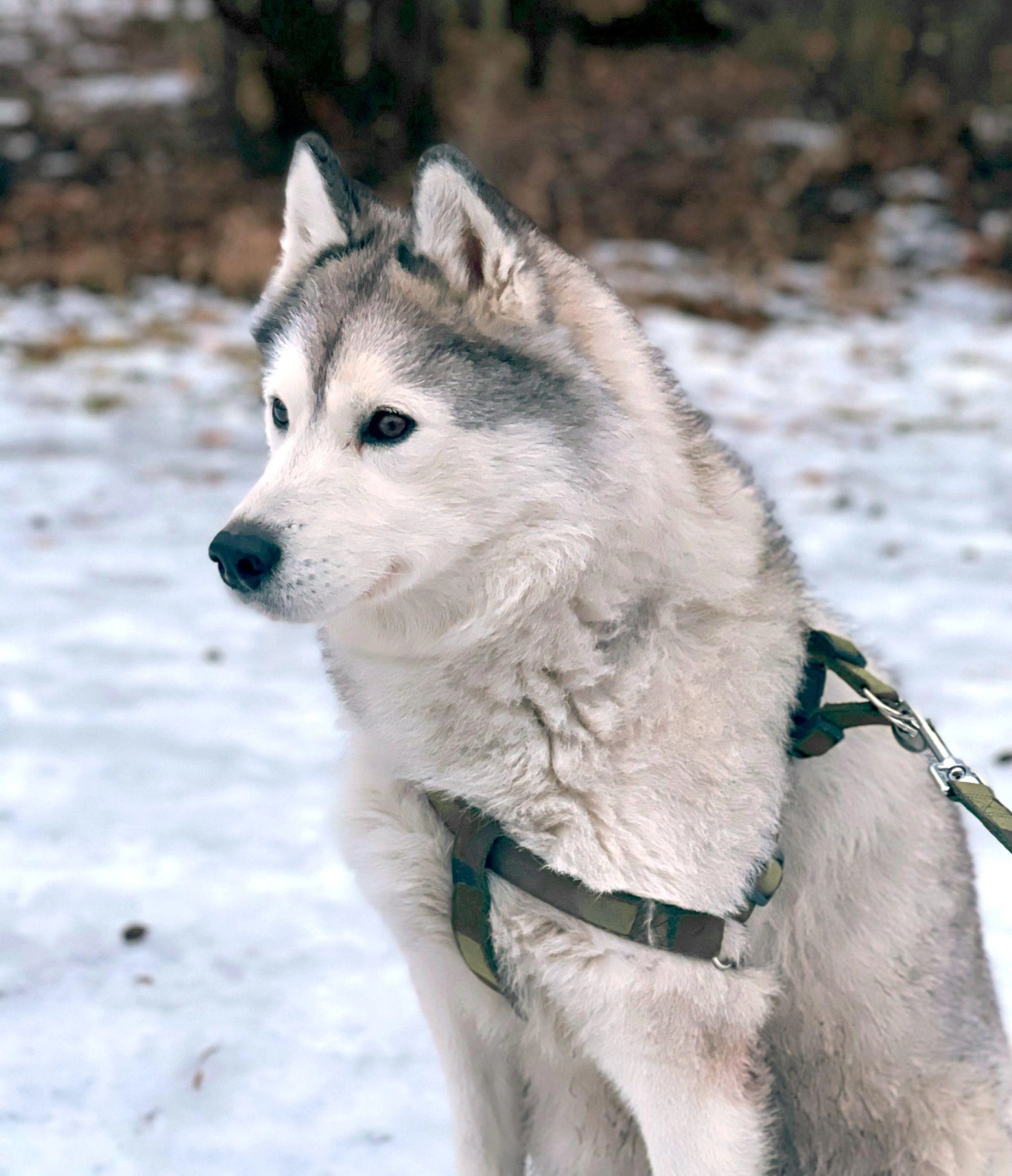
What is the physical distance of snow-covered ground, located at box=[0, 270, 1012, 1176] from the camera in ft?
9.10

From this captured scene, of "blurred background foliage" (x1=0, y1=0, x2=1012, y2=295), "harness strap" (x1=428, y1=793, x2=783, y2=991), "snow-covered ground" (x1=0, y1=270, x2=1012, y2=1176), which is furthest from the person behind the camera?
"blurred background foliage" (x1=0, y1=0, x2=1012, y2=295)

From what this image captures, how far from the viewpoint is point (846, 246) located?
973 cm

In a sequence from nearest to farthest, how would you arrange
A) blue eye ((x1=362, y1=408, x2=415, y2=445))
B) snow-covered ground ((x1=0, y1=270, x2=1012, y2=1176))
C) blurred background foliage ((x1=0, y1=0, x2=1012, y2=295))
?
blue eye ((x1=362, y1=408, x2=415, y2=445)) → snow-covered ground ((x1=0, y1=270, x2=1012, y2=1176)) → blurred background foliage ((x1=0, y1=0, x2=1012, y2=295))

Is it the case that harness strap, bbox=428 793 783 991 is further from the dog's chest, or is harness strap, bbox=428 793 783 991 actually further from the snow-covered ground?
the snow-covered ground

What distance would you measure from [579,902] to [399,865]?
341 mm

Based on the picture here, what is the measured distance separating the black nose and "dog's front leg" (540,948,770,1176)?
0.76 m

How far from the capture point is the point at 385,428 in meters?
2.02

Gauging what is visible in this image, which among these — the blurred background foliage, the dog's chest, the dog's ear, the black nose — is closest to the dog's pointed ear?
the dog's ear

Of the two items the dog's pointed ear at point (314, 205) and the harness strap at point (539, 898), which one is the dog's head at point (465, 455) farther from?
the harness strap at point (539, 898)

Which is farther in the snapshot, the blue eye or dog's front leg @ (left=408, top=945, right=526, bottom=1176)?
dog's front leg @ (left=408, top=945, right=526, bottom=1176)

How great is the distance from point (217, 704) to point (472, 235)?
2663mm

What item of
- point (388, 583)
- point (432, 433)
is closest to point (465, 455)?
point (432, 433)

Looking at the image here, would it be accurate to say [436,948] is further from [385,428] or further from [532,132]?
[532,132]

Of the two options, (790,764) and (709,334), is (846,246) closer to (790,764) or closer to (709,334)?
(709,334)
